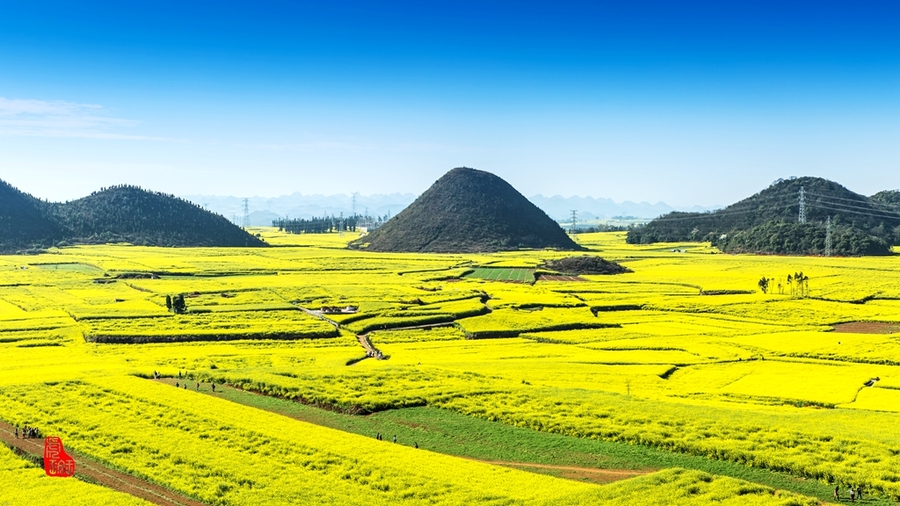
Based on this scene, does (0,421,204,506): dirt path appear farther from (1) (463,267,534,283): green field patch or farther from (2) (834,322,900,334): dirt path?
(1) (463,267,534,283): green field patch

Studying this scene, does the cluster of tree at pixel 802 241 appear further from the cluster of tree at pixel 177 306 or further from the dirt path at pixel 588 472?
the dirt path at pixel 588 472

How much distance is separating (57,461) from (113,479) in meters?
3.81

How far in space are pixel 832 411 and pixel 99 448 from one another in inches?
1654

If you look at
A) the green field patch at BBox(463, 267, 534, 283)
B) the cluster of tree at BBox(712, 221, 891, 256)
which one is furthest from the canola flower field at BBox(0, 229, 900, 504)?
the cluster of tree at BBox(712, 221, 891, 256)

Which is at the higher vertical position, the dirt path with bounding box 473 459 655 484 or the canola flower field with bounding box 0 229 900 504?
the canola flower field with bounding box 0 229 900 504

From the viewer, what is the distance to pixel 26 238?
191750 mm

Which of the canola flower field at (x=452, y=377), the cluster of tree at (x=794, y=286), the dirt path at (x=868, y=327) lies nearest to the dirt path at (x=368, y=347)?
A: the canola flower field at (x=452, y=377)

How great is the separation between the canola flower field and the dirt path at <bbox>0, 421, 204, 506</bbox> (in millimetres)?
493

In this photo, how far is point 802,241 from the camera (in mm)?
172750

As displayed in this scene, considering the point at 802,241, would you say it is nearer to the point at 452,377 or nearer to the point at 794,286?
the point at 794,286

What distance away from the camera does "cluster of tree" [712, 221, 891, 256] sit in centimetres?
16712

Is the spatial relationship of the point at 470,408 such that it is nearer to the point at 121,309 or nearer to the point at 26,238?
the point at 121,309

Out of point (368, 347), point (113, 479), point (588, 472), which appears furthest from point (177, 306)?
point (588, 472)

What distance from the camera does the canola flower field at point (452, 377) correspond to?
34156 mm
